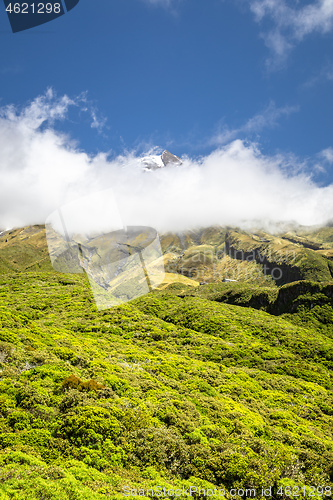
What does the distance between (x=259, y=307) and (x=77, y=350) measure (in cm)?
6615

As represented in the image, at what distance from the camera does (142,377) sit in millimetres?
17125

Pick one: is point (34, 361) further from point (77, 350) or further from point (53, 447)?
point (53, 447)

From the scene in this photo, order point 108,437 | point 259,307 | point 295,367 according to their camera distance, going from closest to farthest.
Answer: point 108,437 → point 295,367 → point 259,307

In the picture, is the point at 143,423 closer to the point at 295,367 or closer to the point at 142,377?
the point at 142,377

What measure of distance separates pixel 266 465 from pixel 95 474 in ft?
24.2

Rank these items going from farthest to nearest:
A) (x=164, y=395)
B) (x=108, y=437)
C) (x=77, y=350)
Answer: (x=77, y=350), (x=164, y=395), (x=108, y=437)

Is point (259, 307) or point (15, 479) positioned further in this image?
→ point (259, 307)

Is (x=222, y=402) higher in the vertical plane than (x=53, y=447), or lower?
lower

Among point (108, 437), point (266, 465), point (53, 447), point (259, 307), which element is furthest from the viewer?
point (259, 307)

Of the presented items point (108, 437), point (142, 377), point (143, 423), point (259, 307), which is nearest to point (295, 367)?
point (142, 377)

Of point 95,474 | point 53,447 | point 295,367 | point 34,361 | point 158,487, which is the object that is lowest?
point 295,367

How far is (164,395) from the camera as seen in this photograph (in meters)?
14.9

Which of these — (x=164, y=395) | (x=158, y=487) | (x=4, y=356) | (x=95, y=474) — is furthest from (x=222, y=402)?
(x=4, y=356)

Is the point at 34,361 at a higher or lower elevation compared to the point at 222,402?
higher
